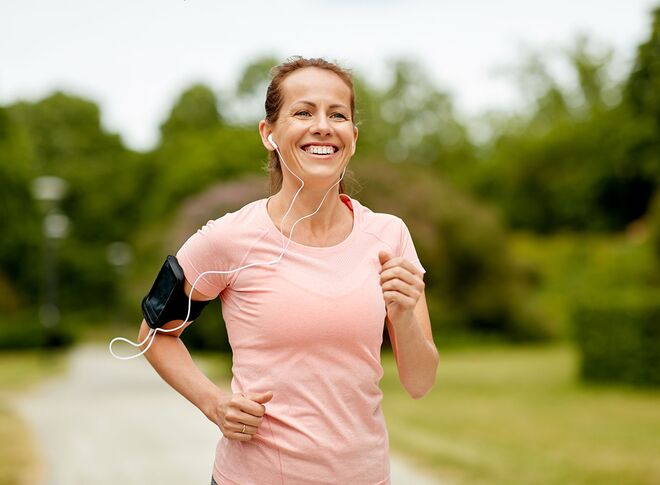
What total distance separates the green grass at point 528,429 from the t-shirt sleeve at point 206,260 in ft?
21.4

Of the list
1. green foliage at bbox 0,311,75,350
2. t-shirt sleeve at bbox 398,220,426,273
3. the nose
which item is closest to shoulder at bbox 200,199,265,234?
the nose

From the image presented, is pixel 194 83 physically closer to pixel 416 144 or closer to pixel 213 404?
pixel 416 144

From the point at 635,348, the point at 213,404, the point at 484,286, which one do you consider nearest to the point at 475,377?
the point at 635,348

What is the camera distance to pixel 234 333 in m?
2.32

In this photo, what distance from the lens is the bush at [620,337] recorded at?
19500 millimetres

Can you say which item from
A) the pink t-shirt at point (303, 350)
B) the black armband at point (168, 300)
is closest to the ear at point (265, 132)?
the pink t-shirt at point (303, 350)

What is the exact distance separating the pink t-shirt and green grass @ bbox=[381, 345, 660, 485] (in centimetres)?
643

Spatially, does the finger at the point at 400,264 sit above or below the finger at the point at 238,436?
above

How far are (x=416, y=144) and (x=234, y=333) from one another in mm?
55264

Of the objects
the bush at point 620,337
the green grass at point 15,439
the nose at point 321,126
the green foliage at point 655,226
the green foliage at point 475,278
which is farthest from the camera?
the green foliage at point 475,278

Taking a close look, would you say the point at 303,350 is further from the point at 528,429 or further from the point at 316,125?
the point at 528,429

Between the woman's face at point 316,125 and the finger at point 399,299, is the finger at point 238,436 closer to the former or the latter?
the finger at point 399,299

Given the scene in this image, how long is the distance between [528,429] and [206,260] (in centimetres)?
1161

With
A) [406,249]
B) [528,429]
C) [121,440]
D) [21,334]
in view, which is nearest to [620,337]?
[528,429]
